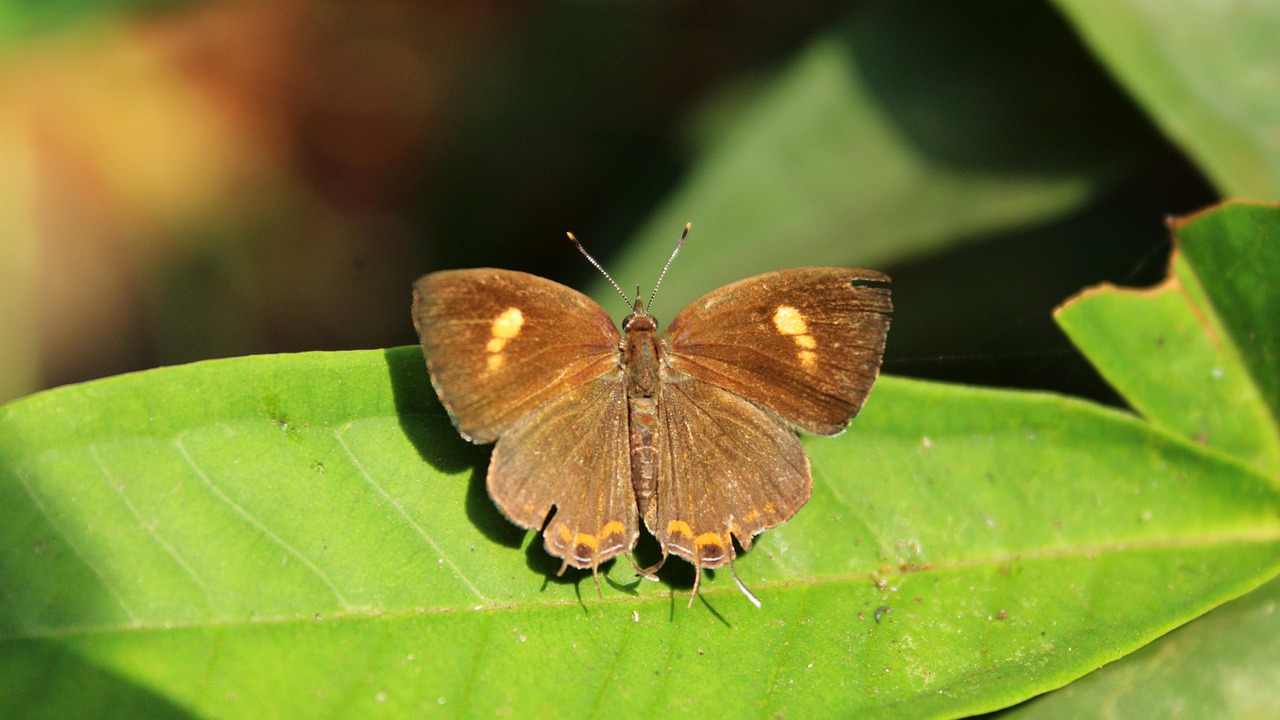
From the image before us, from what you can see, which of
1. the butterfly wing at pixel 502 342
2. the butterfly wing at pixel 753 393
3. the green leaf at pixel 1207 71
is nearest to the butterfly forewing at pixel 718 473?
the butterfly wing at pixel 753 393

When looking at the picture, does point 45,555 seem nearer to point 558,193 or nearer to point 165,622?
point 165,622

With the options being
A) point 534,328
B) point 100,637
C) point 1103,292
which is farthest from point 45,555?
point 1103,292

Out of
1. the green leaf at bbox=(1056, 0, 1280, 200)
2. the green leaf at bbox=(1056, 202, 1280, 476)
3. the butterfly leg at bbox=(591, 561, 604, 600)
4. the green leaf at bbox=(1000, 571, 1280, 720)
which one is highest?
the green leaf at bbox=(1056, 0, 1280, 200)

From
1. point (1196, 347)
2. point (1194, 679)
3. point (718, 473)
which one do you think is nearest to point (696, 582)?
point (718, 473)

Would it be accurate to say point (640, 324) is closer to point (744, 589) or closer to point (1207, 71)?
point (744, 589)

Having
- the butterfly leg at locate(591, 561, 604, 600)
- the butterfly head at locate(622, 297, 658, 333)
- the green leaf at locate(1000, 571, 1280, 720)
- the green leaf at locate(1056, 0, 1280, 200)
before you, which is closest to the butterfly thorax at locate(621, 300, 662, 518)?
the butterfly head at locate(622, 297, 658, 333)

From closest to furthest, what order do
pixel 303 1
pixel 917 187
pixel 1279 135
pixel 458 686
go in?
pixel 458 686, pixel 1279 135, pixel 917 187, pixel 303 1

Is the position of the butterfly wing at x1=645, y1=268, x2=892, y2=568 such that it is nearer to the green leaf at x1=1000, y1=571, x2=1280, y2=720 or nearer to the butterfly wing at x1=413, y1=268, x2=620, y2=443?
the butterfly wing at x1=413, y1=268, x2=620, y2=443

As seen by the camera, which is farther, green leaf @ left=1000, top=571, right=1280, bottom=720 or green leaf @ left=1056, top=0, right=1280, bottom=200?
green leaf @ left=1056, top=0, right=1280, bottom=200
